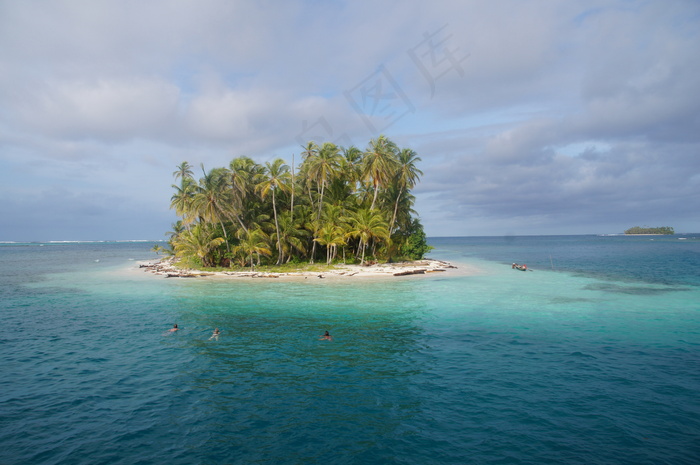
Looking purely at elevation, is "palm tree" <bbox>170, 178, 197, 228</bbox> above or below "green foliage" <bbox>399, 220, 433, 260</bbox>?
above

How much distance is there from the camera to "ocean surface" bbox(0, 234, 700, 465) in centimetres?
865

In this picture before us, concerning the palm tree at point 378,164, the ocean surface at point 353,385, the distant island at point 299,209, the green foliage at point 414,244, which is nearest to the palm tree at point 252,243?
the distant island at point 299,209

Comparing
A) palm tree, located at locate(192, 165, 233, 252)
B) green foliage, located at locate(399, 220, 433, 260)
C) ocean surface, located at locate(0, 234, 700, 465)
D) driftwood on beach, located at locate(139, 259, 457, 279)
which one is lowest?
ocean surface, located at locate(0, 234, 700, 465)

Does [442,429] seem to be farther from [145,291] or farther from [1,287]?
[1,287]

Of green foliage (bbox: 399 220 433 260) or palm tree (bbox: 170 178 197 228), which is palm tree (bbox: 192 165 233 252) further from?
green foliage (bbox: 399 220 433 260)

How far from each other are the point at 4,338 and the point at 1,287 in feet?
90.2

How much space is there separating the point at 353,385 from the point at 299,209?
44.4 metres

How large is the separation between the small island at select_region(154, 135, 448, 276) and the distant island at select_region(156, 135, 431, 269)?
14 cm

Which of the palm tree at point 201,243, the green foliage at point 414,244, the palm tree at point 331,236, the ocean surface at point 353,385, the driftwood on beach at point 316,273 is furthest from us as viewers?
the green foliage at point 414,244

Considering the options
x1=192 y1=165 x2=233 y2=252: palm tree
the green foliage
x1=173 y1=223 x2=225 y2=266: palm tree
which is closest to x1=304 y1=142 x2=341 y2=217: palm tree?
x1=192 y1=165 x2=233 y2=252: palm tree

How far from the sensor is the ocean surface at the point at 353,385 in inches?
340

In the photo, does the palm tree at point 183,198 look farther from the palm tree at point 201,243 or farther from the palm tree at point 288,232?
the palm tree at point 288,232

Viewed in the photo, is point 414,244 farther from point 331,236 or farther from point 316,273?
point 316,273

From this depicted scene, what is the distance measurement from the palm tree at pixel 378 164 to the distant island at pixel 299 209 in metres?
0.14
